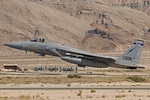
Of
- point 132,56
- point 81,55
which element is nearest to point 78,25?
point 81,55

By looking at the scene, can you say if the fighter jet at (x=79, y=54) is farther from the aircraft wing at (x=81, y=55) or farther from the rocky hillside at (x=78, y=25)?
the rocky hillside at (x=78, y=25)

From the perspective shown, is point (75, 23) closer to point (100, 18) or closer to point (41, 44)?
point (100, 18)

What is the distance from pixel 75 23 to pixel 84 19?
7.89 metres

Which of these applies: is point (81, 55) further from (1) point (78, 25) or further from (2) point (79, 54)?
(1) point (78, 25)

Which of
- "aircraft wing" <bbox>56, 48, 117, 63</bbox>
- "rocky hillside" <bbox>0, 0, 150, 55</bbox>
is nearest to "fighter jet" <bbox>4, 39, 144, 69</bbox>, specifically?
"aircraft wing" <bbox>56, 48, 117, 63</bbox>

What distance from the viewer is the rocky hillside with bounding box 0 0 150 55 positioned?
159625 millimetres

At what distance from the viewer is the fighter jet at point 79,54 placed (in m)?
68.9

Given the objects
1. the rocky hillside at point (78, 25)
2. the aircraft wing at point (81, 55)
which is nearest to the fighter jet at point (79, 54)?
the aircraft wing at point (81, 55)

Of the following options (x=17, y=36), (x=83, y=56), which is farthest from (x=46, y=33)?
(x=83, y=56)

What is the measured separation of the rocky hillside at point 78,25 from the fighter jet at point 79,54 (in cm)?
7847

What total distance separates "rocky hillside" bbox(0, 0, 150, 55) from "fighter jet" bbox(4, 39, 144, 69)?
78469mm

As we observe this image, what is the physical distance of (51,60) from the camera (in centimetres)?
11600

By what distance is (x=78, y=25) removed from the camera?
18638 cm

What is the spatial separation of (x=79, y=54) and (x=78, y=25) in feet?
383
